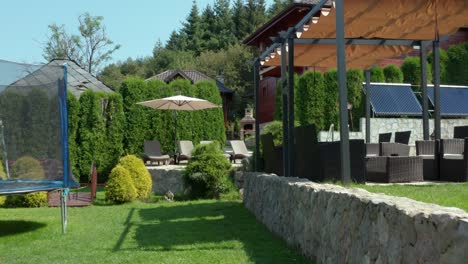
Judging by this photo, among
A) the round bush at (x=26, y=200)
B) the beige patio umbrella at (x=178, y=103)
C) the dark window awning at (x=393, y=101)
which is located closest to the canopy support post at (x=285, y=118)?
the dark window awning at (x=393, y=101)

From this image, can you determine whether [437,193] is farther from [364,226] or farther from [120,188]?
[120,188]

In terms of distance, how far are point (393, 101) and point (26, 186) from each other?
393 inches

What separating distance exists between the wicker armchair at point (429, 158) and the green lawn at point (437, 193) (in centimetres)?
117

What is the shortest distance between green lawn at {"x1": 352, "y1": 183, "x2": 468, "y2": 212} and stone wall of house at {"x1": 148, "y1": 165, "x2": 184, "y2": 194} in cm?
738

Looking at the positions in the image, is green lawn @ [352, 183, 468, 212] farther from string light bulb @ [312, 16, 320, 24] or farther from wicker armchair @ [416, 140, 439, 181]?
string light bulb @ [312, 16, 320, 24]

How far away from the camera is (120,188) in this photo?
11531 millimetres

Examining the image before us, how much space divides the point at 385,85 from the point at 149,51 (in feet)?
180

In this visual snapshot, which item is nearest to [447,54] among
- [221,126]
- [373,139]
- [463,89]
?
[463,89]

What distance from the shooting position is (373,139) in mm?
14609

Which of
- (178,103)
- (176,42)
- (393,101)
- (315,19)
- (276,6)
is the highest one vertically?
(276,6)

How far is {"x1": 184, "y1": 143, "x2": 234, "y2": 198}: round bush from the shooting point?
1202cm

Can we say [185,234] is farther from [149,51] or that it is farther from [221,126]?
[149,51]

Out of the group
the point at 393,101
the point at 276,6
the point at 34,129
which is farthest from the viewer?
the point at 276,6

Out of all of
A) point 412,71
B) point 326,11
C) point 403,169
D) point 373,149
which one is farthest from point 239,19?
point 403,169
